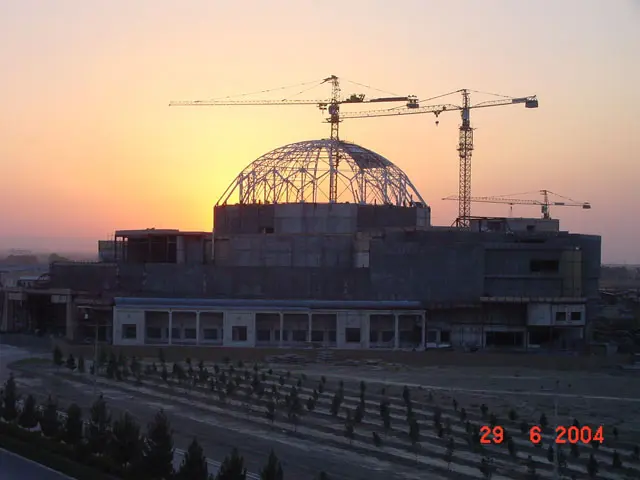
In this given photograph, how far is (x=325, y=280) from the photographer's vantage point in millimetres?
53500

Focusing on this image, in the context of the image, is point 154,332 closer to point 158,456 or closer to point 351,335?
point 351,335

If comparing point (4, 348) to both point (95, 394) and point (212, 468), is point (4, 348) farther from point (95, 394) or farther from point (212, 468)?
point (212, 468)

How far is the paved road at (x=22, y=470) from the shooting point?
20844 millimetres

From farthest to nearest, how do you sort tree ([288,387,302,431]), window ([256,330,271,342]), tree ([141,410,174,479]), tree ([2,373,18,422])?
window ([256,330,271,342])
tree ([288,387,302,431])
tree ([2,373,18,422])
tree ([141,410,174,479])

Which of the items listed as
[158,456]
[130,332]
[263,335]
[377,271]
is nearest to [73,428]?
[158,456]

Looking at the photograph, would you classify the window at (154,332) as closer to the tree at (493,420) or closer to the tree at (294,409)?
the tree at (294,409)

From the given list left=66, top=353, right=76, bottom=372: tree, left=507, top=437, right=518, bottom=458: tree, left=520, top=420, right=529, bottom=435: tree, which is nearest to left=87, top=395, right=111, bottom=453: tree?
left=507, top=437, right=518, bottom=458: tree

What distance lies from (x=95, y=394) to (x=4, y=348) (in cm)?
2030

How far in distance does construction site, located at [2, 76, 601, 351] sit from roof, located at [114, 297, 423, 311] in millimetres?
65

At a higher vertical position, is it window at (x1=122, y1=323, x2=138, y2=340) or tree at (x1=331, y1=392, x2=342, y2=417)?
window at (x1=122, y1=323, x2=138, y2=340)

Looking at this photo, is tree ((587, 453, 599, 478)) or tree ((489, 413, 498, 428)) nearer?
tree ((587, 453, 599, 478))

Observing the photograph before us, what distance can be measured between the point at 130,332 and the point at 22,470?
28.2 m

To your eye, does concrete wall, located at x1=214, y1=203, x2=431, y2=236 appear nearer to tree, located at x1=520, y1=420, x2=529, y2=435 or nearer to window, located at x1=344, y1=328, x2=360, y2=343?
window, located at x1=344, y1=328, x2=360, y2=343

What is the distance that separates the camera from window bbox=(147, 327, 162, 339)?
5000 centimetres
